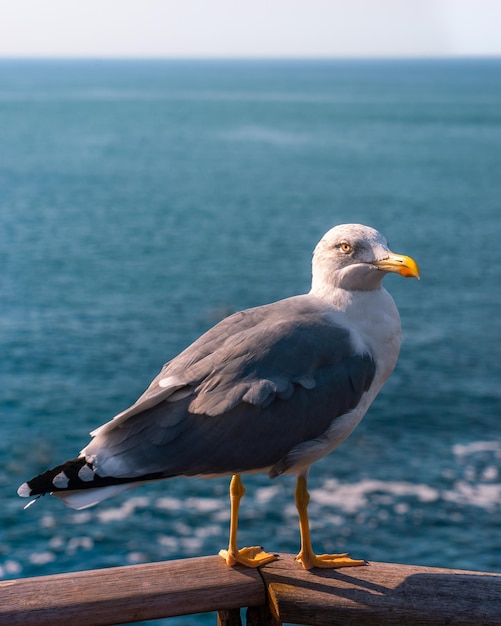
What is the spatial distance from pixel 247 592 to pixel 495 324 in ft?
139

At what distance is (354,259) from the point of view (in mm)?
4988

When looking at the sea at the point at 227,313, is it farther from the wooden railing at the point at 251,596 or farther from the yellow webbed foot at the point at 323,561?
the wooden railing at the point at 251,596

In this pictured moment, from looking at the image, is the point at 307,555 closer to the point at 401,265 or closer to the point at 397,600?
the point at 397,600

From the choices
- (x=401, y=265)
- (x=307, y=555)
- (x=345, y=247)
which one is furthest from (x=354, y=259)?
(x=307, y=555)

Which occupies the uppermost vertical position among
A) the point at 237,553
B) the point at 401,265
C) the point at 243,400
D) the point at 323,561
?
the point at 401,265

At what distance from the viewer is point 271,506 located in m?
27.0

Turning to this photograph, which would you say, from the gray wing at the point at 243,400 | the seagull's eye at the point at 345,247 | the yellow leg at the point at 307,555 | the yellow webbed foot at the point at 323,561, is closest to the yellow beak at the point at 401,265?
the seagull's eye at the point at 345,247

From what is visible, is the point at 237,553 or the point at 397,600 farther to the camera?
the point at 237,553

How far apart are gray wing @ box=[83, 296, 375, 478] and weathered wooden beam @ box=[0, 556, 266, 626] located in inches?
18.6

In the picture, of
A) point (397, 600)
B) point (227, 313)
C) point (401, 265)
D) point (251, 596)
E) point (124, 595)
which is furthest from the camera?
point (227, 313)

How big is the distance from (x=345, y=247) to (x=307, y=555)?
1.60m

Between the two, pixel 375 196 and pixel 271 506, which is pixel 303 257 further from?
pixel 271 506

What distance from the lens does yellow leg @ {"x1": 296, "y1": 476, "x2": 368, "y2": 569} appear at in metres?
4.99

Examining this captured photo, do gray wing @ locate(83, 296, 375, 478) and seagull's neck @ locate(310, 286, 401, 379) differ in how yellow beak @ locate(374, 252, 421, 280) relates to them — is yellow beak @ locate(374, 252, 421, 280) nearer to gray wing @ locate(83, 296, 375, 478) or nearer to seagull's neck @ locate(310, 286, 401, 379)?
seagull's neck @ locate(310, 286, 401, 379)
